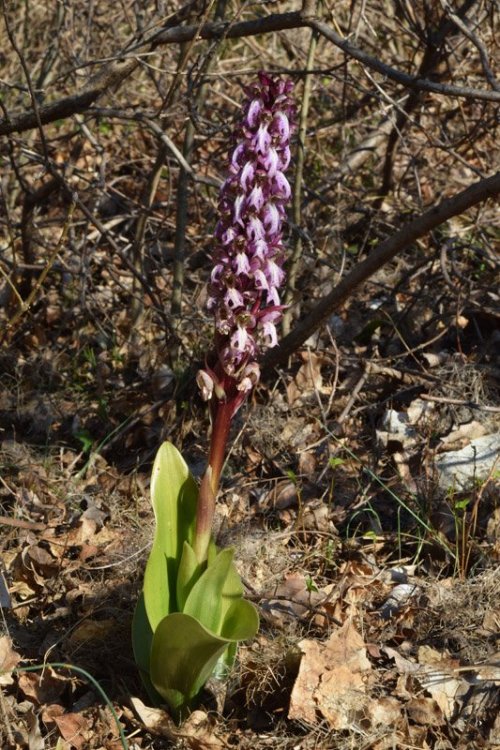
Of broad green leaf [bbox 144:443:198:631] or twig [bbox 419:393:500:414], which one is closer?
broad green leaf [bbox 144:443:198:631]

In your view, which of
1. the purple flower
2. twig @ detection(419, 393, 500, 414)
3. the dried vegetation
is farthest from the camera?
twig @ detection(419, 393, 500, 414)

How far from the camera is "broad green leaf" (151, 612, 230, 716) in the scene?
2453mm

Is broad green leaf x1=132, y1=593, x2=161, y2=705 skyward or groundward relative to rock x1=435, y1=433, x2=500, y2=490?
groundward

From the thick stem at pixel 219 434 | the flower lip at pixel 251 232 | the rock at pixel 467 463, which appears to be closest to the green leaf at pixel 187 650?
the thick stem at pixel 219 434

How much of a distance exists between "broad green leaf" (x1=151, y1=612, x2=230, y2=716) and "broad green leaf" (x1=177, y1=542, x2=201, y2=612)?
0.12m

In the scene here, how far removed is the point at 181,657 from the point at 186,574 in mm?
222

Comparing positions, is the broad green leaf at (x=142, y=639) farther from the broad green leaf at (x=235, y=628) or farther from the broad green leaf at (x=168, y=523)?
the broad green leaf at (x=235, y=628)

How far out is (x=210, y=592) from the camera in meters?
2.55

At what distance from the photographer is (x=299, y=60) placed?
506cm

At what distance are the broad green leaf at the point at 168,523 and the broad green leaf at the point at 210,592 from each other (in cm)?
11

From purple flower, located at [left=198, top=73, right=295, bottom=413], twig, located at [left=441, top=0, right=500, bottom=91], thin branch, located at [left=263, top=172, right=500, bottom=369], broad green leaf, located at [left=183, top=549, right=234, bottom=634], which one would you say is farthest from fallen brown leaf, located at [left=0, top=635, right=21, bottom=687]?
twig, located at [left=441, top=0, right=500, bottom=91]

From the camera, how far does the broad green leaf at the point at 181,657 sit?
8.05 ft

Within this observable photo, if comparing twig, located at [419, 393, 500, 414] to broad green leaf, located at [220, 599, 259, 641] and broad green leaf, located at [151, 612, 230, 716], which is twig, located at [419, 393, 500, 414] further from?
broad green leaf, located at [151, 612, 230, 716]

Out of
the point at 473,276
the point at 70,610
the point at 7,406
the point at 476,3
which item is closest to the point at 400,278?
the point at 473,276
